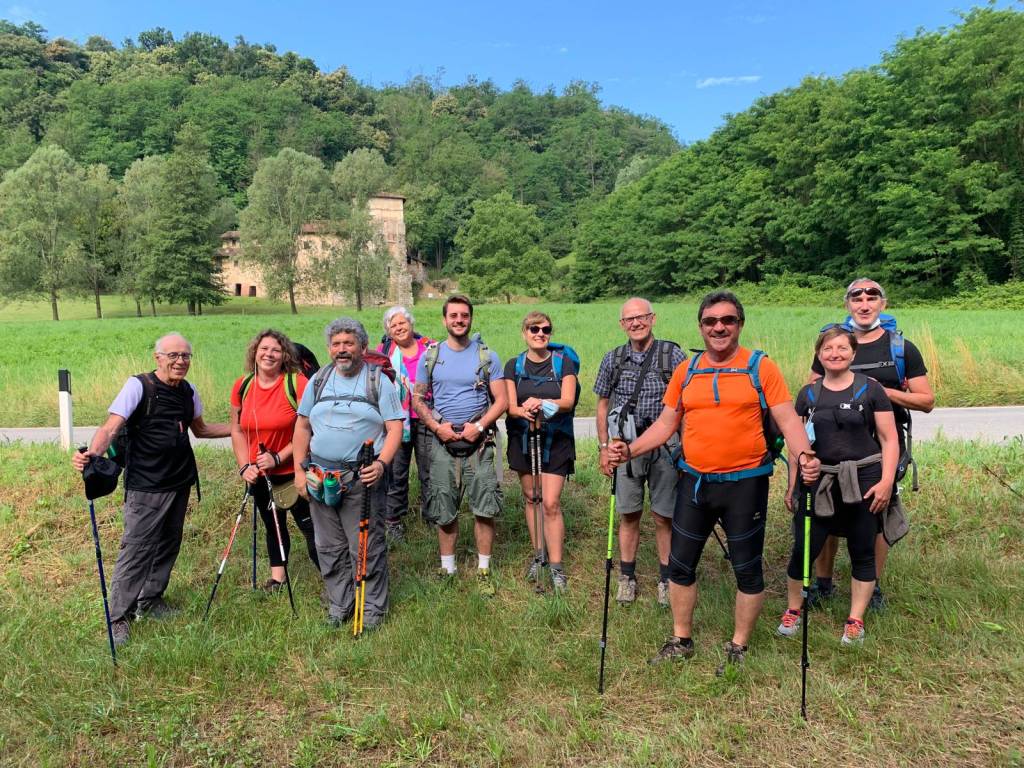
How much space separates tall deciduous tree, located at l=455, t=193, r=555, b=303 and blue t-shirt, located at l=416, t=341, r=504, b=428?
193 feet

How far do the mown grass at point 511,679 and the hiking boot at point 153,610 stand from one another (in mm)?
113

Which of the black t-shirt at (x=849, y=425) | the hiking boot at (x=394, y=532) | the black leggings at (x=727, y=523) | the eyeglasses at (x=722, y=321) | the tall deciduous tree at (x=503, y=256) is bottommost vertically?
the hiking boot at (x=394, y=532)

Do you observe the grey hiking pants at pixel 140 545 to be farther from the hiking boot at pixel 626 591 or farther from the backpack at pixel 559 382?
the hiking boot at pixel 626 591

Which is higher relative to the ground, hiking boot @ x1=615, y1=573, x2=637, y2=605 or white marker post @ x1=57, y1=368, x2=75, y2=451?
white marker post @ x1=57, y1=368, x2=75, y2=451

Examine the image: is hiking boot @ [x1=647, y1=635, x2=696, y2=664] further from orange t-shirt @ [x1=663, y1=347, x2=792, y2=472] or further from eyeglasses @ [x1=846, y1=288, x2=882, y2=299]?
eyeglasses @ [x1=846, y1=288, x2=882, y2=299]

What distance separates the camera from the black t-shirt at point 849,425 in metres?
3.69

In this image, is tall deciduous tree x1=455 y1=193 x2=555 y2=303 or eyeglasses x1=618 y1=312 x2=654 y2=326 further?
tall deciduous tree x1=455 y1=193 x2=555 y2=303

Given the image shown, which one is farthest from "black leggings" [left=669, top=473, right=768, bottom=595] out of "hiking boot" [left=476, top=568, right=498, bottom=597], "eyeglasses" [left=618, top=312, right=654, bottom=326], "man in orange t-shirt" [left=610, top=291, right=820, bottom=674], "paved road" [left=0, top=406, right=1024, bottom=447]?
"paved road" [left=0, top=406, right=1024, bottom=447]

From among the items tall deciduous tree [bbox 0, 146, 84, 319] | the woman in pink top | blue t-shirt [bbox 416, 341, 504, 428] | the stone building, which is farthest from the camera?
the stone building

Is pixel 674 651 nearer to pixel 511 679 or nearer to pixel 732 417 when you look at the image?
pixel 511 679

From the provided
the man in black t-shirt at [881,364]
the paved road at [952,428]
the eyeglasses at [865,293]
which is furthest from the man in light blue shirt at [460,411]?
the paved road at [952,428]

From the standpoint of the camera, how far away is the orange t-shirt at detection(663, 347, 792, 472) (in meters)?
3.36

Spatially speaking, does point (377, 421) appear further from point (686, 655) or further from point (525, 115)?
point (525, 115)

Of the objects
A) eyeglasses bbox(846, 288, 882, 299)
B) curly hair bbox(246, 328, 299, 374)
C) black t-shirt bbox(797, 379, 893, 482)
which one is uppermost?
eyeglasses bbox(846, 288, 882, 299)
